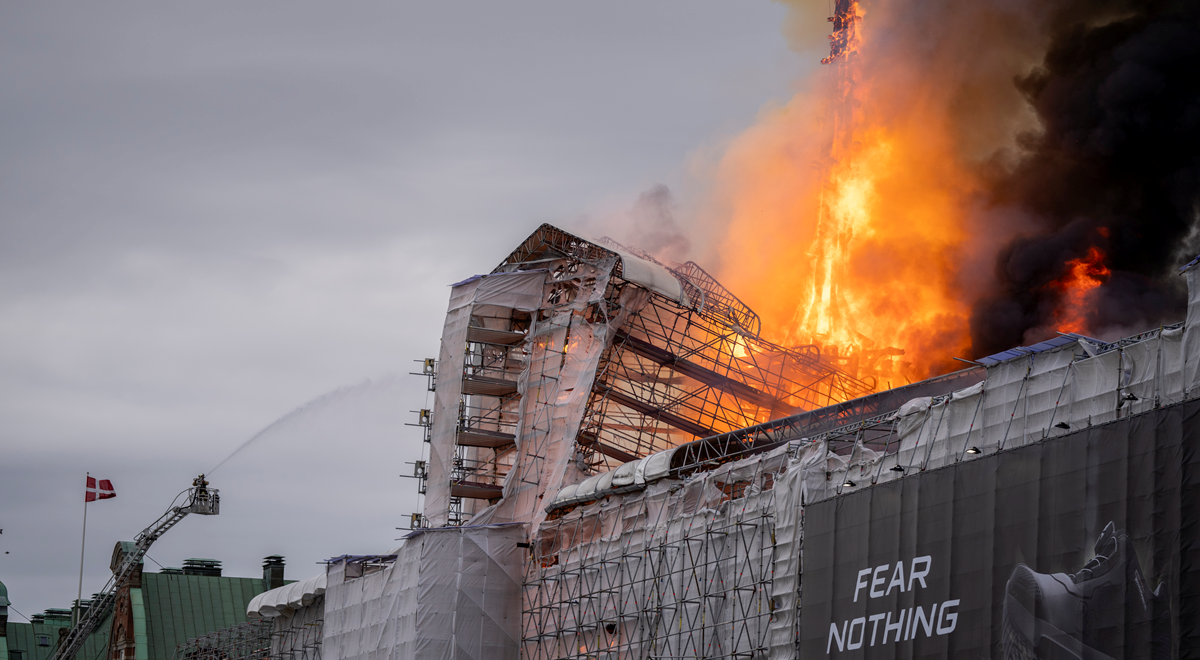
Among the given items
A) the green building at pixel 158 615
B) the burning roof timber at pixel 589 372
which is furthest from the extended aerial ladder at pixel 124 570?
the burning roof timber at pixel 589 372

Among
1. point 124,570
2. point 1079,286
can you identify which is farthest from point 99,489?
point 1079,286

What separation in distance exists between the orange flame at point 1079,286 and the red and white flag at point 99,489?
5676cm

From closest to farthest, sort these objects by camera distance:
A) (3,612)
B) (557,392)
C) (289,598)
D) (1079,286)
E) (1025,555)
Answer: (1025,555) → (1079,286) → (557,392) → (289,598) → (3,612)

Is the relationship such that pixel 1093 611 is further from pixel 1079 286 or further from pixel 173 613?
pixel 173 613

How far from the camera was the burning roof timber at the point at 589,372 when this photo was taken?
2365 inches

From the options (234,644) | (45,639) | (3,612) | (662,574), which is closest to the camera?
(662,574)

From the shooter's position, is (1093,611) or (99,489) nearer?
(1093,611)

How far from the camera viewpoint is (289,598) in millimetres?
71750

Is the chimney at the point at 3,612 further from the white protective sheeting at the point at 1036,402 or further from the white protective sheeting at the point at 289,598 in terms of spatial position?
the white protective sheeting at the point at 1036,402

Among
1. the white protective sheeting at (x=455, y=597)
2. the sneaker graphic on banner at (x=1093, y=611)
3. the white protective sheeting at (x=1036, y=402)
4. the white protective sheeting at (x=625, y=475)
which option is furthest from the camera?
the white protective sheeting at (x=455, y=597)

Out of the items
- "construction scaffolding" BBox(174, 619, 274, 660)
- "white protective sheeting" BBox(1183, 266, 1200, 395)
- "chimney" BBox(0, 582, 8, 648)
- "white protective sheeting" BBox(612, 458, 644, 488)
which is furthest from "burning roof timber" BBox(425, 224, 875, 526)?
"chimney" BBox(0, 582, 8, 648)

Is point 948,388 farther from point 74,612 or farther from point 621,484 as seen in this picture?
point 74,612

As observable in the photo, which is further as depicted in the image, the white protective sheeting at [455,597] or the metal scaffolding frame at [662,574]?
the white protective sheeting at [455,597]

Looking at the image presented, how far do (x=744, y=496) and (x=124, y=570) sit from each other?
50928 millimetres
